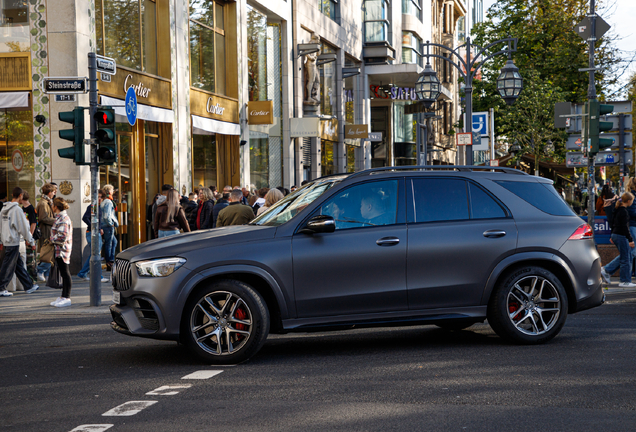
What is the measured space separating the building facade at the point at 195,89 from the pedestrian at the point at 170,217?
2517mm

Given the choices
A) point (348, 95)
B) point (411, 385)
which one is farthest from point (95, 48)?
point (348, 95)

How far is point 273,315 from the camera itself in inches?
287

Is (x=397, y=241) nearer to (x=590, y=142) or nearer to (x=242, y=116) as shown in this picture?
(x=590, y=142)

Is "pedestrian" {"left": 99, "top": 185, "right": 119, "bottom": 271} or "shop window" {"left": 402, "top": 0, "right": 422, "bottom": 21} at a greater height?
"shop window" {"left": 402, "top": 0, "right": 422, "bottom": 21}

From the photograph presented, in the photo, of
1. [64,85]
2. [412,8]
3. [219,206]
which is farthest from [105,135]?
[412,8]

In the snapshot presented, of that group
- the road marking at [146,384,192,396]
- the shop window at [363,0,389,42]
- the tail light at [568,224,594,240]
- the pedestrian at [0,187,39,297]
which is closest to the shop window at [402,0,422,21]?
the shop window at [363,0,389,42]

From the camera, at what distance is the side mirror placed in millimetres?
7086

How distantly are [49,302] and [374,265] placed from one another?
24.3 ft

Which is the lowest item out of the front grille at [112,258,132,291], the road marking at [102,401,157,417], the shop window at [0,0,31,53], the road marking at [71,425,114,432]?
the road marking at [102,401,157,417]

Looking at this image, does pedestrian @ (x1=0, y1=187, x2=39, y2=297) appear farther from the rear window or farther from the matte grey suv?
the rear window

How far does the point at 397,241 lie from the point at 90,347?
3.40m

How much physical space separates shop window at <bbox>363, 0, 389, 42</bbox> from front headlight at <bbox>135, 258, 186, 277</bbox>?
33.8m

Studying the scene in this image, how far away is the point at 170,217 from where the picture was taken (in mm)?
14820

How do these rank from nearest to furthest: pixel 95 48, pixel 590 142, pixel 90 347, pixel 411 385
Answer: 1. pixel 411 385
2. pixel 90 347
3. pixel 590 142
4. pixel 95 48
